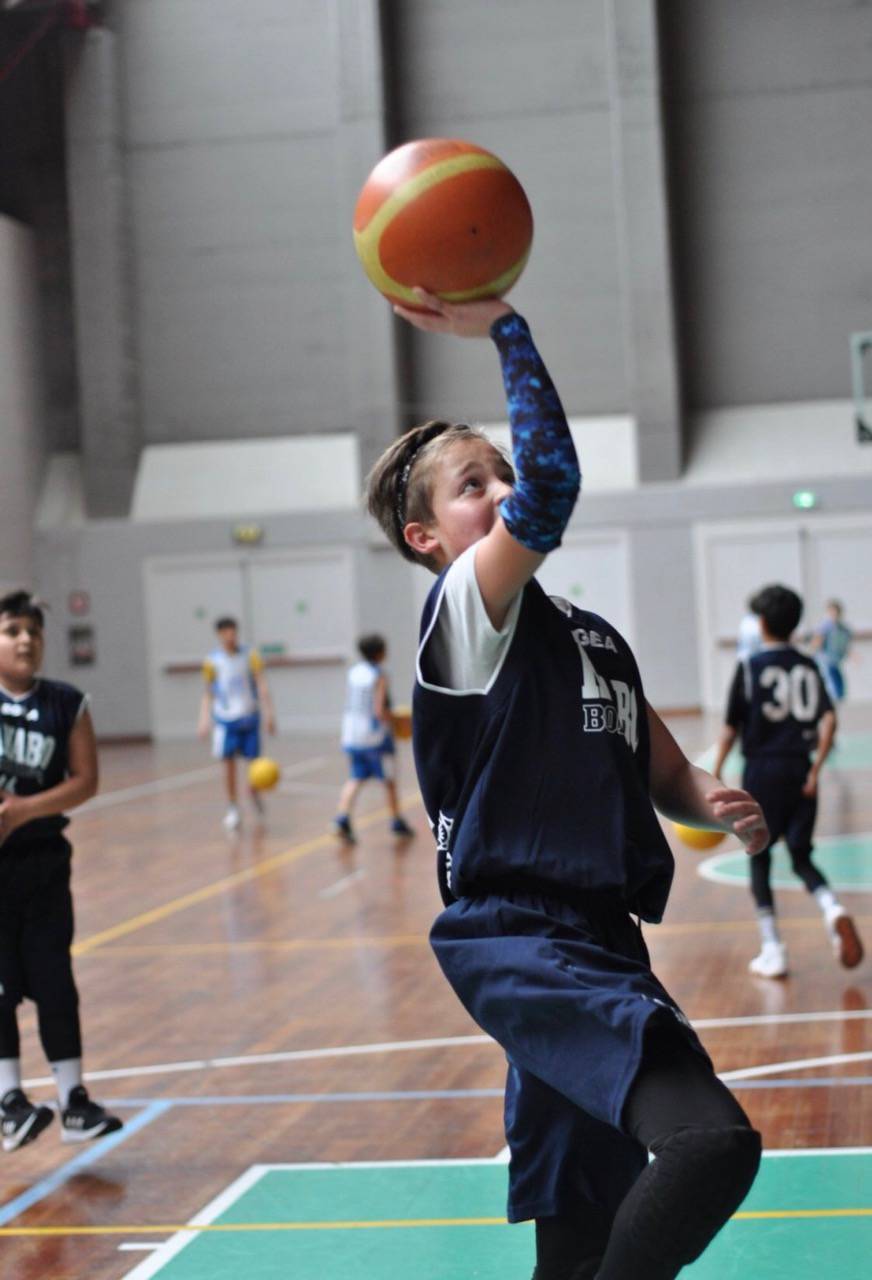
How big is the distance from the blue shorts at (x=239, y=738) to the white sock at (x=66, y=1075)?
9.14 meters

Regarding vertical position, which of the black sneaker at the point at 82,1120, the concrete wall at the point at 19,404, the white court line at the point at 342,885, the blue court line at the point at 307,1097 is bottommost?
the white court line at the point at 342,885

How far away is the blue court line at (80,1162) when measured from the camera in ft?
16.1

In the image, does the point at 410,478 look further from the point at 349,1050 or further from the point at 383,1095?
the point at 349,1050

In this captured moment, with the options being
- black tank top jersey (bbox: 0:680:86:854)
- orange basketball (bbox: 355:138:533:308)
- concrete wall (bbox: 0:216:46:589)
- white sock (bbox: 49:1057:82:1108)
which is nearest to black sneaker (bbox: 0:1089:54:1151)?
white sock (bbox: 49:1057:82:1108)

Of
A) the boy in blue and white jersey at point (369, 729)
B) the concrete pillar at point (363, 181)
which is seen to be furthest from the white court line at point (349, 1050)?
the concrete pillar at point (363, 181)

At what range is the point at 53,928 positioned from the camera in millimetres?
5309

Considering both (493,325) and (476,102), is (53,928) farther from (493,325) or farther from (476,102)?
(476,102)

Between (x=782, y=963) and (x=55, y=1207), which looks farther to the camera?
(x=782, y=963)

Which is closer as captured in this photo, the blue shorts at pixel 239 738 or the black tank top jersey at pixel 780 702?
the black tank top jersey at pixel 780 702

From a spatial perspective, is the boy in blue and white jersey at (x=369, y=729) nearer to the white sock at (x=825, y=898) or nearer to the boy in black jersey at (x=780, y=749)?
the boy in black jersey at (x=780, y=749)

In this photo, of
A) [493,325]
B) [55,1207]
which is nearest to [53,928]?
[55,1207]

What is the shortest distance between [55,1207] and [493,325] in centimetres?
337

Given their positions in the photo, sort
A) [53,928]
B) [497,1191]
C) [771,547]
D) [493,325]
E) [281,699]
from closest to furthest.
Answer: [493,325] < [497,1191] < [53,928] < [771,547] < [281,699]

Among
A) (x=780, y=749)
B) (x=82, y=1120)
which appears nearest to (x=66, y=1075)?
(x=82, y=1120)
